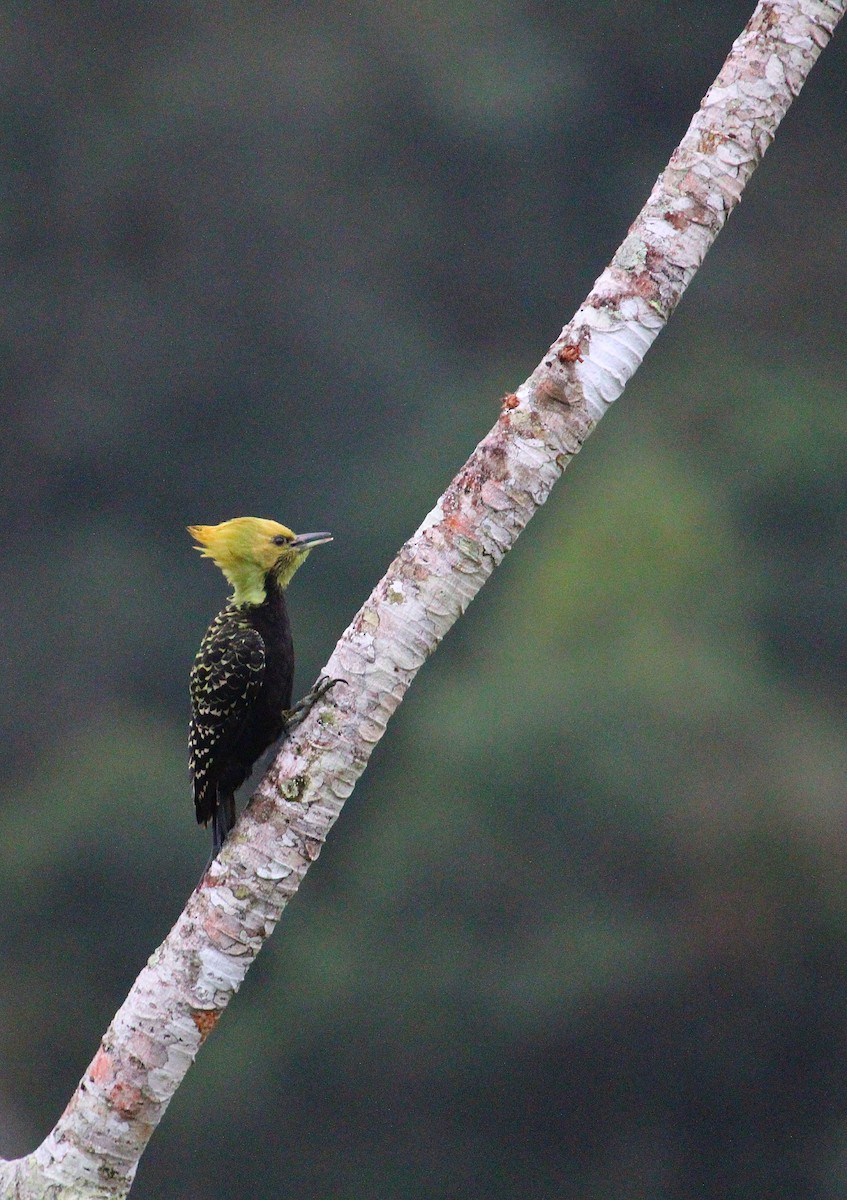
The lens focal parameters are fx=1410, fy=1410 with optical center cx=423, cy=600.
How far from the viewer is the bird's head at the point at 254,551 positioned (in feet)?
9.38

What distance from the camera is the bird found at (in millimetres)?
2854

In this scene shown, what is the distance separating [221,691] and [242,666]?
7cm

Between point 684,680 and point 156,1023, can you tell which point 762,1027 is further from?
point 156,1023

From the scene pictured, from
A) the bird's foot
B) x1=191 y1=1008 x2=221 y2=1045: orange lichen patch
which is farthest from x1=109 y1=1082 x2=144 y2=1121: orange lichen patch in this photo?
the bird's foot

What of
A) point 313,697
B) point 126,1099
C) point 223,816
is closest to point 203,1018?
point 126,1099

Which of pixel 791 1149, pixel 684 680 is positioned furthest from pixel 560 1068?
pixel 684 680

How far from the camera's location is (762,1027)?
29.6 feet

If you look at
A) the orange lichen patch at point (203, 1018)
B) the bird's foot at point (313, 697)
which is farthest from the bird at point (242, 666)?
the orange lichen patch at point (203, 1018)

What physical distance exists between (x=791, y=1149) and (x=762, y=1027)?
0.76m

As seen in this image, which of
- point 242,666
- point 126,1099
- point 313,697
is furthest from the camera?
point 242,666

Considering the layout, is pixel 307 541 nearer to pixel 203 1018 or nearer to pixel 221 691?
pixel 221 691

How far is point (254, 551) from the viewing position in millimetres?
2875

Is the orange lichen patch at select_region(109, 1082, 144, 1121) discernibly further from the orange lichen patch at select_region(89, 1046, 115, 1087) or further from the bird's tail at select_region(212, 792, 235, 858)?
the bird's tail at select_region(212, 792, 235, 858)

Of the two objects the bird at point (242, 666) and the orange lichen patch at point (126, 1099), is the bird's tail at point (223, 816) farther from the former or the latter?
the orange lichen patch at point (126, 1099)
